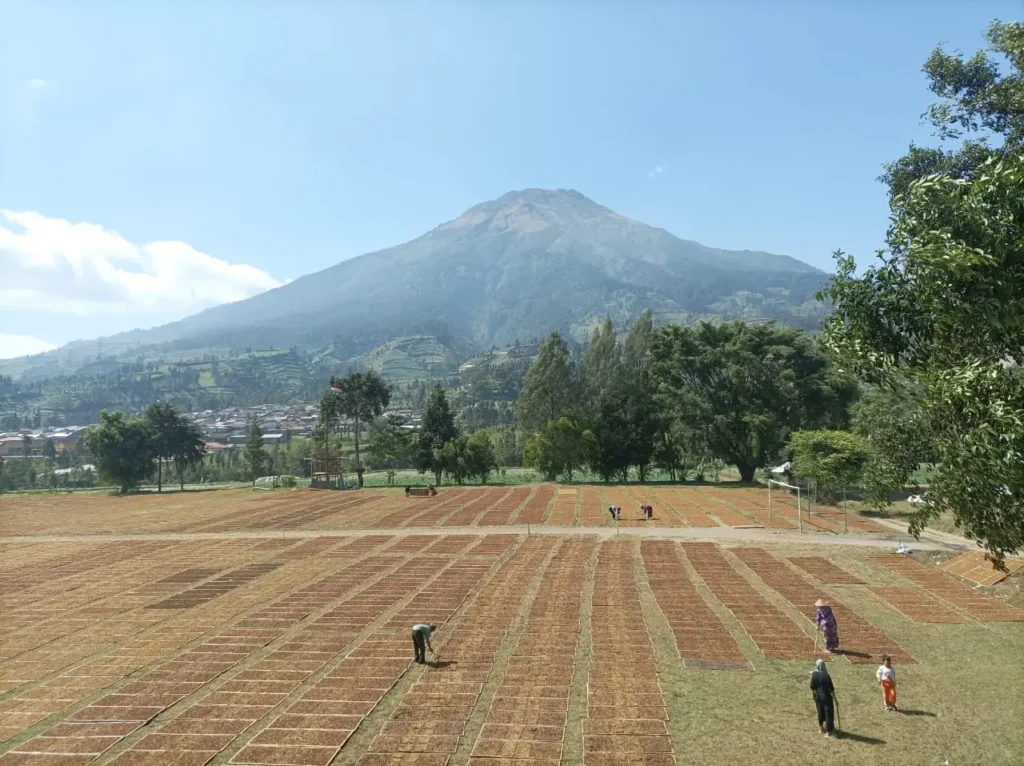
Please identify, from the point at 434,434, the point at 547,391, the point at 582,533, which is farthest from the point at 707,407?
the point at 434,434

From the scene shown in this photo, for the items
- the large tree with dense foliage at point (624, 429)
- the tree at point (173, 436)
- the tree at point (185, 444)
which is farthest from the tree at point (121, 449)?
the large tree with dense foliage at point (624, 429)

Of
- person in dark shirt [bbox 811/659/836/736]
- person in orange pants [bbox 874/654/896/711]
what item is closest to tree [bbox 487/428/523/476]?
person in orange pants [bbox 874/654/896/711]

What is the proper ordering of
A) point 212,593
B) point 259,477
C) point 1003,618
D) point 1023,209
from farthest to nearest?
point 259,477, point 212,593, point 1003,618, point 1023,209

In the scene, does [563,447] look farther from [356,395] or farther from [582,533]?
[582,533]

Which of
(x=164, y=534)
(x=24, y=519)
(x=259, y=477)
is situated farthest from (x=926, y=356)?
(x=259, y=477)

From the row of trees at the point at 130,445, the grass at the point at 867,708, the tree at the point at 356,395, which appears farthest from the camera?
the row of trees at the point at 130,445

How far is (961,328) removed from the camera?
10.4 meters

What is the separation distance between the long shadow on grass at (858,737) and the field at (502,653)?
49mm

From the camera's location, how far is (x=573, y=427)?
65562 mm

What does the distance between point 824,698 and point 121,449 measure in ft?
295

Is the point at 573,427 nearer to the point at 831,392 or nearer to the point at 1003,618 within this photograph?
the point at 831,392

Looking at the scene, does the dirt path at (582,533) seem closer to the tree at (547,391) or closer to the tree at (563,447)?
the tree at (563,447)

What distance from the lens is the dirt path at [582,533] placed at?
32.6 m

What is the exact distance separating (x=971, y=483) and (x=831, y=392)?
170ft
